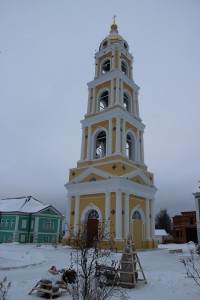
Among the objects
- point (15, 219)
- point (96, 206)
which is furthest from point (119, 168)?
point (15, 219)

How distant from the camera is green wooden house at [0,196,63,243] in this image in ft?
133

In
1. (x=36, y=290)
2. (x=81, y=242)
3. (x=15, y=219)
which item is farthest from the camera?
(x=15, y=219)

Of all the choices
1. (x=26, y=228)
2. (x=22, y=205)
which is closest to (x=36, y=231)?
(x=26, y=228)

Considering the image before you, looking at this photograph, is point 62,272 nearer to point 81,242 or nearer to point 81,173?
point 81,242

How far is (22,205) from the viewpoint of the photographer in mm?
43812

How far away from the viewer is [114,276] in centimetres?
810

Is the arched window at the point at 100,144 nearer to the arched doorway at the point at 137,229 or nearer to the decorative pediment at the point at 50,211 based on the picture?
the arched doorway at the point at 137,229

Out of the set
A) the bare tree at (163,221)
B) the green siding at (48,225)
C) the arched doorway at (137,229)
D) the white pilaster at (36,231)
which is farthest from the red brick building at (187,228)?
the bare tree at (163,221)

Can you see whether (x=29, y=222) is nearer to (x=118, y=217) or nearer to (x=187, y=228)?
(x=118, y=217)

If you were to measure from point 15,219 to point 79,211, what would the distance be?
68.9 ft

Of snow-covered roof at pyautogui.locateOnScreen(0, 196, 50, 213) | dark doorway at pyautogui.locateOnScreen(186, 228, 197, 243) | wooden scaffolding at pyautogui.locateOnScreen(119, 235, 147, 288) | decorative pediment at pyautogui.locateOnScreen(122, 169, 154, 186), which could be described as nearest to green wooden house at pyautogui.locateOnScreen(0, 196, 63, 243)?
snow-covered roof at pyautogui.locateOnScreen(0, 196, 50, 213)

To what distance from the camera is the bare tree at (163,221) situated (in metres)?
86.2

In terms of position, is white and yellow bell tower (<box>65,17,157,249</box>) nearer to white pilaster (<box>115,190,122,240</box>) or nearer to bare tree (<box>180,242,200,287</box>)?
white pilaster (<box>115,190,122,240</box>)

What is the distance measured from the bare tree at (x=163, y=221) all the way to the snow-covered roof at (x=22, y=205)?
2084 inches
